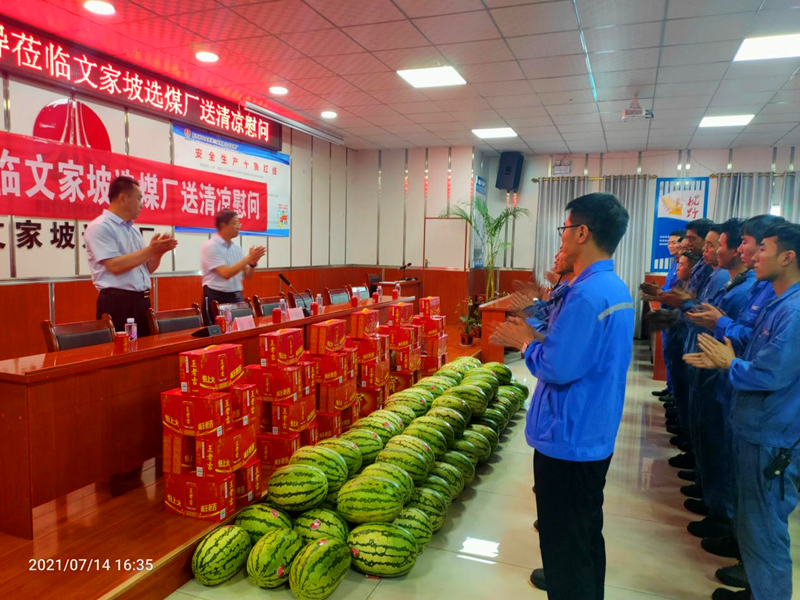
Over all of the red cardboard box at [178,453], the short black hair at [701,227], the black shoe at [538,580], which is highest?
the short black hair at [701,227]

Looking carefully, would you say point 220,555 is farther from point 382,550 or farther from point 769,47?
point 769,47

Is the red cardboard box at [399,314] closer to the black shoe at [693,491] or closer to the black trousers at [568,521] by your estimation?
the black shoe at [693,491]

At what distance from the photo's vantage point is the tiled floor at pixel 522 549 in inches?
82.9

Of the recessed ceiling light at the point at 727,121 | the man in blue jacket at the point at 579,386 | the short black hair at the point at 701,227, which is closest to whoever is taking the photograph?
the man in blue jacket at the point at 579,386

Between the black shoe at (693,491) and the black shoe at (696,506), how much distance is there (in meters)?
0.10

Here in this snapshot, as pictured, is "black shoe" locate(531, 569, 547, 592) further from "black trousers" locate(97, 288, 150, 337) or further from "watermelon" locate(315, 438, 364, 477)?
"black trousers" locate(97, 288, 150, 337)

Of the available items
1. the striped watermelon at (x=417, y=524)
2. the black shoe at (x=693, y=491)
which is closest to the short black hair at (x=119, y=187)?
the striped watermelon at (x=417, y=524)

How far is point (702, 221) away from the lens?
3.91 meters

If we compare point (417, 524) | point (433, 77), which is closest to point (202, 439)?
point (417, 524)

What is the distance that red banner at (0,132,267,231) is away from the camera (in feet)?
13.8

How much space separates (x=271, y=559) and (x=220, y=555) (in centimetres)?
22

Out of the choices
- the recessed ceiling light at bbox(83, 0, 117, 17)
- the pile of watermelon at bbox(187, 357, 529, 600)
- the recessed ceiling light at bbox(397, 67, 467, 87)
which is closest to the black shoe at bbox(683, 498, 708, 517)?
the pile of watermelon at bbox(187, 357, 529, 600)

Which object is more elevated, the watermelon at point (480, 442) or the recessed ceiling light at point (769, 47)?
the recessed ceiling light at point (769, 47)

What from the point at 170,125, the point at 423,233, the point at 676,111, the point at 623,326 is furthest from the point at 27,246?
the point at 676,111
